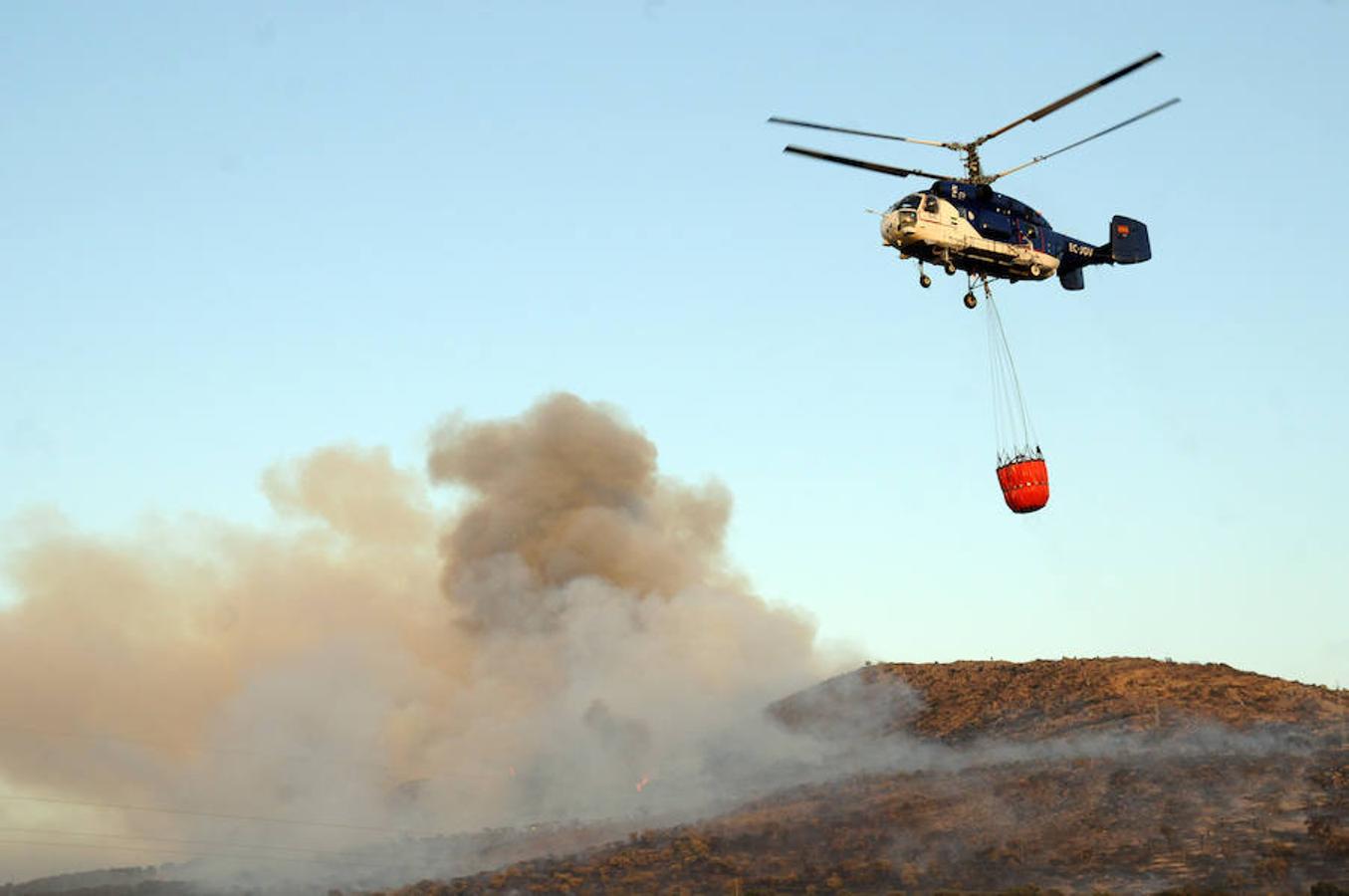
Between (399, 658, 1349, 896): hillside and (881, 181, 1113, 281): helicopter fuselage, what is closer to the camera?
(399, 658, 1349, 896): hillside

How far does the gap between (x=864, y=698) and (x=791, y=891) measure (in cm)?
3393

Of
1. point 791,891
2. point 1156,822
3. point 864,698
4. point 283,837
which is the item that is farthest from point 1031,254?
point 283,837

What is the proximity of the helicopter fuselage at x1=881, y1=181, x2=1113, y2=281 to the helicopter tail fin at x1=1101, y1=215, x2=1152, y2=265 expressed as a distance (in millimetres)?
2577

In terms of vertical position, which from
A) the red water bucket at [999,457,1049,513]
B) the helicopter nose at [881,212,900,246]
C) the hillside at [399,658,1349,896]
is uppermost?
the helicopter nose at [881,212,900,246]

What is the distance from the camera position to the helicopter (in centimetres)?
5391

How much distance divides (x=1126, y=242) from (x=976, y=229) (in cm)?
1050

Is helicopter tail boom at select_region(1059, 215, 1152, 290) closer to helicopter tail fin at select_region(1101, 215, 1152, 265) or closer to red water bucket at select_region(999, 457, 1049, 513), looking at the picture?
helicopter tail fin at select_region(1101, 215, 1152, 265)

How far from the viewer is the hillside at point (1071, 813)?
51750 millimetres

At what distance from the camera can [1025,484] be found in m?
60.0

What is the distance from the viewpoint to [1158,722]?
67.6 metres

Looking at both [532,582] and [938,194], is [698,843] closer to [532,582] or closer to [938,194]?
[938,194]

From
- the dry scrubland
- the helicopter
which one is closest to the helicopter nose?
the helicopter

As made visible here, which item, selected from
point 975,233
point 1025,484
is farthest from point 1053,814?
point 975,233

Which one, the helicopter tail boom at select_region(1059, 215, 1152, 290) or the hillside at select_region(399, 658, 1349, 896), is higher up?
the helicopter tail boom at select_region(1059, 215, 1152, 290)
